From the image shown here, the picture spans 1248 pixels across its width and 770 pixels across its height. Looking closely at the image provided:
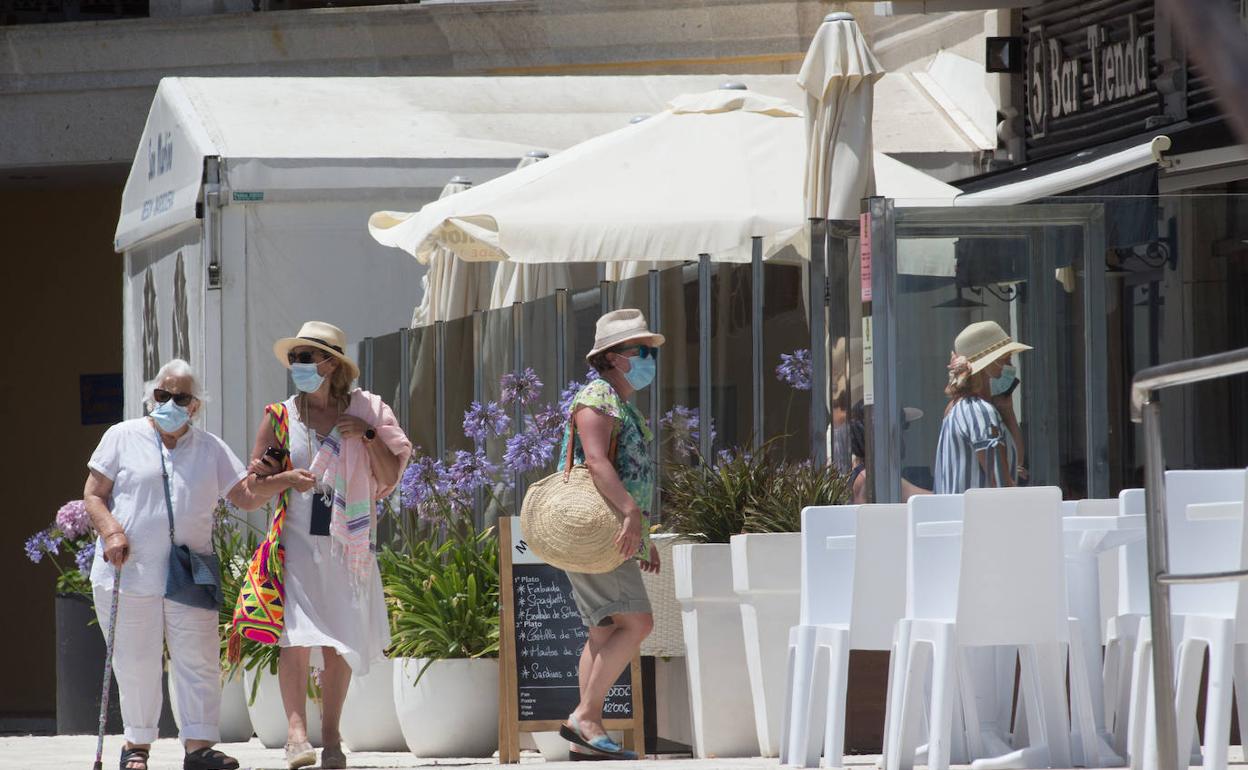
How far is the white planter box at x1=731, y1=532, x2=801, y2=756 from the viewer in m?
7.45

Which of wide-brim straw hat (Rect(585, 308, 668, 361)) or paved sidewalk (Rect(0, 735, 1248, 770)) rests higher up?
wide-brim straw hat (Rect(585, 308, 668, 361))

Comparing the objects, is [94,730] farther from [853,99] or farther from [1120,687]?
[1120,687]

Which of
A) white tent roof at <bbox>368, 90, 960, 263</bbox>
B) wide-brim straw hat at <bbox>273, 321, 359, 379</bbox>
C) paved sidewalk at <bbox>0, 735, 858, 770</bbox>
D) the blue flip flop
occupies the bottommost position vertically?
paved sidewalk at <bbox>0, 735, 858, 770</bbox>

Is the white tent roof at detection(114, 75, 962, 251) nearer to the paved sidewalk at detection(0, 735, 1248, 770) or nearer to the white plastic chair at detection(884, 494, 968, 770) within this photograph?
the paved sidewalk at detection(0, 735, 1248, 770)

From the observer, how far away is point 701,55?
1711 centimetres

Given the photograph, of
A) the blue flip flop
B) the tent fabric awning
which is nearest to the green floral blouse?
the blue flip flop

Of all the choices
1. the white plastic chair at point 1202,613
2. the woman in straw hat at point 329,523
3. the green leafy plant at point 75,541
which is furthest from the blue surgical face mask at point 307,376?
the green leafy plant at point 75,541

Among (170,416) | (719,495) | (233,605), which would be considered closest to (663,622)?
(719,495)

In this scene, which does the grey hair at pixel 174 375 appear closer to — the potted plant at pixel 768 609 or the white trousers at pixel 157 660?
the white trousers at pixel 157 660

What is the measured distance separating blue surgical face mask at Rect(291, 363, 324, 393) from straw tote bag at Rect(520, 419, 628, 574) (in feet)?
3.33

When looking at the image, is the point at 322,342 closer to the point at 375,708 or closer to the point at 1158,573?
the point at 375,708

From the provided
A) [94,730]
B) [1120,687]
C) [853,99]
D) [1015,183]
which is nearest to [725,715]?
[1120,687]

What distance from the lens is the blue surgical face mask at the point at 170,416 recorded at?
7.83 metres

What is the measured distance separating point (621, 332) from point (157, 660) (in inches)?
83.0
